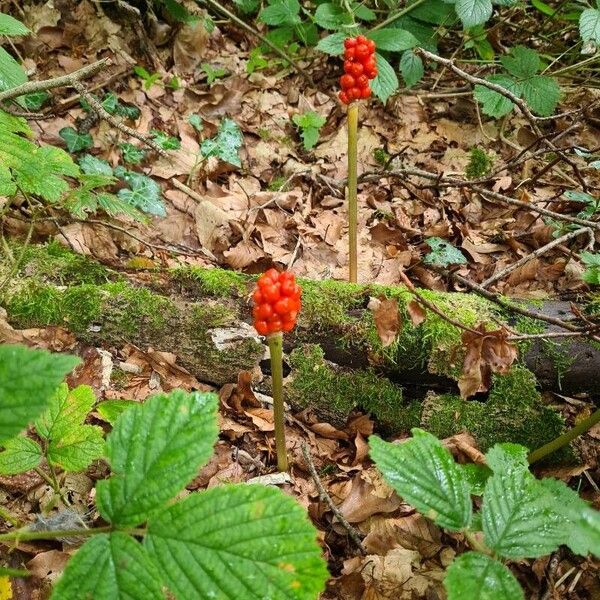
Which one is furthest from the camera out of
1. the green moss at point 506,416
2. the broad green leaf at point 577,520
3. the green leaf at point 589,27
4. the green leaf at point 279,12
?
the green leaf at point 279,12

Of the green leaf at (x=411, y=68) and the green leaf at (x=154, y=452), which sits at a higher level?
the green leaf at (x=411, y=68)

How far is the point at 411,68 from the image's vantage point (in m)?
4.05

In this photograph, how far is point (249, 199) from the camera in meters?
4.00

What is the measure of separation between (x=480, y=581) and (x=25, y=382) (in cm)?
117

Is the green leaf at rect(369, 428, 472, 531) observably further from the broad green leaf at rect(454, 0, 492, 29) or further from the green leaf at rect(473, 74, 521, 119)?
the broad green leaf at rect(454, 0, 492, 29)

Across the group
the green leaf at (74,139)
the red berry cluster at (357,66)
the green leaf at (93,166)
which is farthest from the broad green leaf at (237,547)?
the green leaf at (74,139)

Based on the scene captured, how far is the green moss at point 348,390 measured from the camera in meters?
2.57

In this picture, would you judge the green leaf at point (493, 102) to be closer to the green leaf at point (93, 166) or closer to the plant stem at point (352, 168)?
the plant stem at point (352, 168)

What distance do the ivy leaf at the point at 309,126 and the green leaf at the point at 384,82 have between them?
2.59 ft

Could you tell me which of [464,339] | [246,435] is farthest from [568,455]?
[246,435]

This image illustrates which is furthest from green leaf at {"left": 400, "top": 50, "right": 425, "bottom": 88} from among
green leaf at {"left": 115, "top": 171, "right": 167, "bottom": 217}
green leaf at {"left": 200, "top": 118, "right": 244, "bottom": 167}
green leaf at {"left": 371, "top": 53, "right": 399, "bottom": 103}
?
green leaf at {"left": 115, "top": 171, "right": 167, "bottom": 217}

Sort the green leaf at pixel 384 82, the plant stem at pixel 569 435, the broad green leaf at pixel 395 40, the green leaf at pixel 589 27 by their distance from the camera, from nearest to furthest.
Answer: the plant stem at pixel 569 435
the green leaf at pixel 589 27
the green leaf at pixel 384 82
the broad green leaf at pixel 395 40

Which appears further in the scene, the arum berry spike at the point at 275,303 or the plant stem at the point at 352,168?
the plant stem at the point at 352,168

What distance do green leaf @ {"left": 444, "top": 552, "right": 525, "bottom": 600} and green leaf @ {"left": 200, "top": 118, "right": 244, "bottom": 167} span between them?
3.28m
